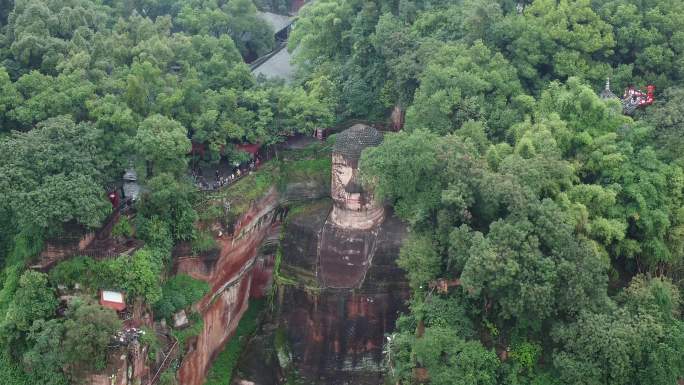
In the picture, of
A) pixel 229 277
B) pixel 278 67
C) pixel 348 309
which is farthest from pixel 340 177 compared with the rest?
pixel 278 67

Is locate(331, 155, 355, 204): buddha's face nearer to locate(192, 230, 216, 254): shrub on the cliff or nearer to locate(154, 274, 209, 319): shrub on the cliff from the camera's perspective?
locate(192, 230, 216, 254): shrub on the cliff

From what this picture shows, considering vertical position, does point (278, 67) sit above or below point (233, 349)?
above

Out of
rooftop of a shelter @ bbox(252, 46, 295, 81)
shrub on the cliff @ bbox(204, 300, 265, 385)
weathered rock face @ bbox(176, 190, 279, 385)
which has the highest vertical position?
rooftop of a shelter @ bbox(252, 46, 295, 81)

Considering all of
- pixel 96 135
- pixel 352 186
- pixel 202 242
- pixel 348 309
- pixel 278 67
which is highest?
pixel 96 135

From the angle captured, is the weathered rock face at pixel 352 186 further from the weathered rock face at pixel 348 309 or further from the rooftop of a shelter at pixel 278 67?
the rooftop of a shelter at pixel 278 67

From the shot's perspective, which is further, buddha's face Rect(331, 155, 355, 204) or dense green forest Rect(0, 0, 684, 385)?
buddha's face Rect(331, 155, 355, 204)

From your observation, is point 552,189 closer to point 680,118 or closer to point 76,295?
point 680,118

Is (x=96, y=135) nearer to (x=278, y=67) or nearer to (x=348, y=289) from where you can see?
(x=348, y=289)

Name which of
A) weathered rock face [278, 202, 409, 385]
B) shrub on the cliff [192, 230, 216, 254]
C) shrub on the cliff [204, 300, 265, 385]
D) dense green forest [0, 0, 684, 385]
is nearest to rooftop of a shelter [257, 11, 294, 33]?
dense green forest [0, 0, 684, 385]
